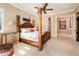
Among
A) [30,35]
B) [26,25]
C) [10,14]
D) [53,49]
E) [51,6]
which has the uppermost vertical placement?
[51,6]

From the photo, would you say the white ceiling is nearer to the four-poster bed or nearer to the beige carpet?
the four-poster bed

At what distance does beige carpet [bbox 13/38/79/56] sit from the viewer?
6.87 ft

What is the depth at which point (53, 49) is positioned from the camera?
213 centimetres

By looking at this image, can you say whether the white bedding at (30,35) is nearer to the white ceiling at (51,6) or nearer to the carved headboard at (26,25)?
the carved headboard at (26,25)

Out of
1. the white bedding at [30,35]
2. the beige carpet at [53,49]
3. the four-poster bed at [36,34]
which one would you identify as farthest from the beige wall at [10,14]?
the beige carpet at [53,49]

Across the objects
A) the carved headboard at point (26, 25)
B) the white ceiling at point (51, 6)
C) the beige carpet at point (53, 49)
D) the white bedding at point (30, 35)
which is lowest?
the beige carpet at point (53, 49)

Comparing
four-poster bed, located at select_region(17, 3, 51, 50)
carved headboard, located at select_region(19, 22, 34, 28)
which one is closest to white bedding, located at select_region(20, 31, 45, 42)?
four-poster bed, located at select_region(17, 3, 51, 50)

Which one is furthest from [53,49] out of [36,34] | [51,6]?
[51,6]

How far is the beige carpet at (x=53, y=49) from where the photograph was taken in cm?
209

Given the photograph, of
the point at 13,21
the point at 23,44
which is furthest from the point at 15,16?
the point at 23,44

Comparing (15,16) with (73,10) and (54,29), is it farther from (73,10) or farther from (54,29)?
(73,10)

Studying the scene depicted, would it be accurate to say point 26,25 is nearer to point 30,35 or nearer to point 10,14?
point 30,35

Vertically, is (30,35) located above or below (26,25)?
below

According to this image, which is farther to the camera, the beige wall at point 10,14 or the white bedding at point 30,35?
the white bedding at point 30,35
